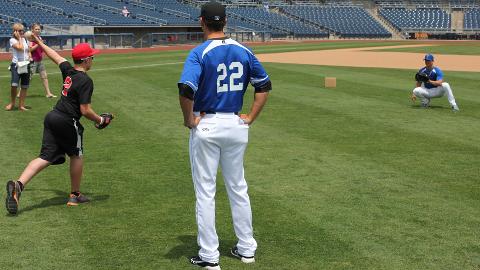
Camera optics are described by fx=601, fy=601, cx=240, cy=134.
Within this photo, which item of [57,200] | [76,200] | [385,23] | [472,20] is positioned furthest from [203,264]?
[472,20]

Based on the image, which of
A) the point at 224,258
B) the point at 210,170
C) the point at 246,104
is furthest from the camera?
the point at 246,104

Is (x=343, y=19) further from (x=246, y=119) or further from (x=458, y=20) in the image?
(x=246, y=119)

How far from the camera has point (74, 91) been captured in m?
6.83

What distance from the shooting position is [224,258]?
5.61 meters

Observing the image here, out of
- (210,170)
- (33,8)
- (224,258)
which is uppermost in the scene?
(33,8)

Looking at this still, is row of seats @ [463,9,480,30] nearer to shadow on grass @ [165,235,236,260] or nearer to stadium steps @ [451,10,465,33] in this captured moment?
stadium steps @ [451,10,465,33]

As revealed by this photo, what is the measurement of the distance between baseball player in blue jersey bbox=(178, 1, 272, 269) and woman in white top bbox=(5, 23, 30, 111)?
1034cm

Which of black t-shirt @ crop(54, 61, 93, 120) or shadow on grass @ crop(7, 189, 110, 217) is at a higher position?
black t-shirt @ crop(54, 61, 93, 120)

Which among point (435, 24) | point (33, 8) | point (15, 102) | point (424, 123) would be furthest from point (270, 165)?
point (435, 24)

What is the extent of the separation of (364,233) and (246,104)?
9.45 meters

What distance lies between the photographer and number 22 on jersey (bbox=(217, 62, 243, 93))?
16.5 ft

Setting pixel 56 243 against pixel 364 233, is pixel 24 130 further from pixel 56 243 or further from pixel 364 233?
pixel 364 233

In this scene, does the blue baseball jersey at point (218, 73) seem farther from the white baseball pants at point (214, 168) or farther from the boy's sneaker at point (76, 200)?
the boy's sneaker at point (76, 200)

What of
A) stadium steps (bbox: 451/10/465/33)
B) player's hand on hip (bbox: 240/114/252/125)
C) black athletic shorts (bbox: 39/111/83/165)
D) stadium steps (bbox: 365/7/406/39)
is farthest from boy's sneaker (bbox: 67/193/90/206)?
stadium steps (bbox: 451/10/465/33)
